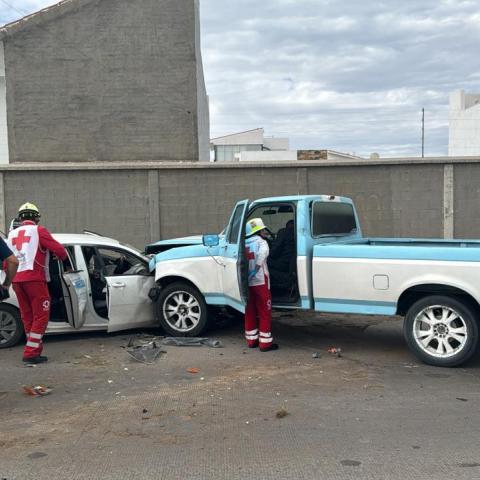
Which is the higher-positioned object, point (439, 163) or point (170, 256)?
point (439, 163)

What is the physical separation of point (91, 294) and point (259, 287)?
2.32 meters

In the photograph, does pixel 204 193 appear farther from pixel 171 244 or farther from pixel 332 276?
pixel 332 276

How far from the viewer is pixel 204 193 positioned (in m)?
13.9

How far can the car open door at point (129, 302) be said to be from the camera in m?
7.46

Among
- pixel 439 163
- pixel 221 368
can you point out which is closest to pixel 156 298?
pixel 221 368

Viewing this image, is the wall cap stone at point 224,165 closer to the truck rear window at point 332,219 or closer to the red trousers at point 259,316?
the truck rear window at point 332,219

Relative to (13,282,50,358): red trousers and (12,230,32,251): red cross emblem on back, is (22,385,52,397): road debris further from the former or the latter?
(12,230,32,251): red cross emblem on back

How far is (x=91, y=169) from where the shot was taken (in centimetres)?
1377

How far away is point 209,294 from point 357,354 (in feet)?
6.74

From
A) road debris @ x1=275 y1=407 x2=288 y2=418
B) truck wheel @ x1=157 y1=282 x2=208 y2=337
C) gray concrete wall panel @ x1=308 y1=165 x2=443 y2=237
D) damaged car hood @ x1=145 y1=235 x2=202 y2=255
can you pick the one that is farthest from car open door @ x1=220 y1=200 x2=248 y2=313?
gray concrete wall panel @ x1=308 y1=165 x2=443 y2=237

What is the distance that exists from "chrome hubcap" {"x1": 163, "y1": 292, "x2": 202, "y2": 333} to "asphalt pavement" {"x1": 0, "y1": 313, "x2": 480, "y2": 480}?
1.56 feet

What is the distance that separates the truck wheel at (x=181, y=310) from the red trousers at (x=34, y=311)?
162cm

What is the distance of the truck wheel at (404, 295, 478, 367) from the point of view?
6.04m

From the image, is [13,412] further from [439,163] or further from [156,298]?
[439,163]
